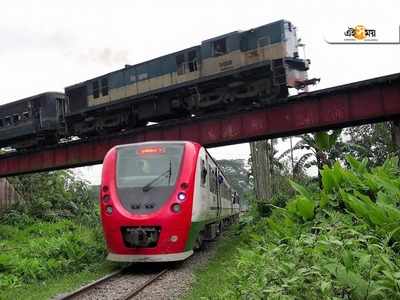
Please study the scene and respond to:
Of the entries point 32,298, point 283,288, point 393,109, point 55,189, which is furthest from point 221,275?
point 55,189

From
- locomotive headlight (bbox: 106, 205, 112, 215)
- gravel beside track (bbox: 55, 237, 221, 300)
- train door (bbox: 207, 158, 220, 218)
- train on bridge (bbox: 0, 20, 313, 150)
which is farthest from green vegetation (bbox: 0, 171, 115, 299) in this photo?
train on bridge (bbox: 0, 20, 313, 150)

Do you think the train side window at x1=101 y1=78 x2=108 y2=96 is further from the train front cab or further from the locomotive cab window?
the train front cab

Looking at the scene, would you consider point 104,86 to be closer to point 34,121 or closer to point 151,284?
point 34,121

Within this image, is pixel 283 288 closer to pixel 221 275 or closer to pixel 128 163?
pixel 221 275

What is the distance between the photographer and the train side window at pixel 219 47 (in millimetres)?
18359

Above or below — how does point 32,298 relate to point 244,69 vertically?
below

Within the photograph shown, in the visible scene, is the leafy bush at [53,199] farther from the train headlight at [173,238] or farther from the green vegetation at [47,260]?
the train headlight at [173,238]

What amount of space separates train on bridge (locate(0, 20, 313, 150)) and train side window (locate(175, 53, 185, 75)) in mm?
40

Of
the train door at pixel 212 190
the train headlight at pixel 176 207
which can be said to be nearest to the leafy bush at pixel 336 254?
the train headlight at pixel 176 207

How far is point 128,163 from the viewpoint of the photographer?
984 cm

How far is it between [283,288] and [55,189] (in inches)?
1163

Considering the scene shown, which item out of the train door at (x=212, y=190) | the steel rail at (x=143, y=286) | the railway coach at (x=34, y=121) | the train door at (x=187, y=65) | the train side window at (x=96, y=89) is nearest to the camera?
the steel rail at (x=143, y=286)

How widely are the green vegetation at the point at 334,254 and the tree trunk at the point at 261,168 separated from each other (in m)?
20.0

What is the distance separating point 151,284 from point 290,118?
8908 mm
